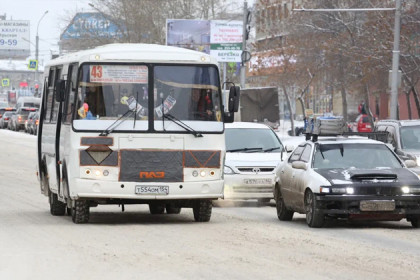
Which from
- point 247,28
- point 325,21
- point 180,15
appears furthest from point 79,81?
point 180,15

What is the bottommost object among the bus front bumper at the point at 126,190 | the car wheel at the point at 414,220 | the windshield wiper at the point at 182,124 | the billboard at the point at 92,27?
the car wheel at the point at 414,220

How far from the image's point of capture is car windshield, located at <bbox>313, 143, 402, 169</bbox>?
18672 millimetres

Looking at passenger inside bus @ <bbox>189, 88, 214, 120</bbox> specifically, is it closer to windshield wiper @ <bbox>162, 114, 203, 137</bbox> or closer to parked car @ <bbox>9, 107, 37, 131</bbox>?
windshield wiper @ <bbox>162, 114, 203, 137</bbox>

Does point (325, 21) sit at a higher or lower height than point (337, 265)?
higher

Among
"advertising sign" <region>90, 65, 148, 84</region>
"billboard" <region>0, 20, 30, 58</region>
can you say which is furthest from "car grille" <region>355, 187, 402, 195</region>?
"billboard" <region>0, 20, 30, 58</region>

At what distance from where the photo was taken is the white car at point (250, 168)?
2320 cm

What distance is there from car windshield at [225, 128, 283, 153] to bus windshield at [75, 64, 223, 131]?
225 inches

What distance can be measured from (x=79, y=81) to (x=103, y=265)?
6.52 meters

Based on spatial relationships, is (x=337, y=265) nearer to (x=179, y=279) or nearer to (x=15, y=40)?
(x=179, y=279)

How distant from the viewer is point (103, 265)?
40.4ft

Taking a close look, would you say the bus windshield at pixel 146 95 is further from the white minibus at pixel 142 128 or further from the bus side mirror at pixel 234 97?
the bus side mirror at pixel 234 97

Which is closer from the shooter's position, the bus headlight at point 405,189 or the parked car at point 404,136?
the bus headlight at point 405,189

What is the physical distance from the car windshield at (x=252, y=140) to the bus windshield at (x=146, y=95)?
5713 mm

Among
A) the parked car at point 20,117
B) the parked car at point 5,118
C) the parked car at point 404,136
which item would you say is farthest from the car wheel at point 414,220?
the parked car at point 5,118
